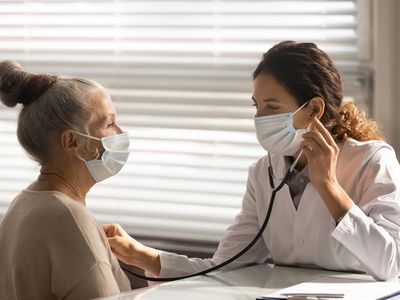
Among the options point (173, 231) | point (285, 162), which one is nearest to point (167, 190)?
point (173, 231)

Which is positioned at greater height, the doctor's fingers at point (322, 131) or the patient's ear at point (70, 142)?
the patient's ear at point (70, 142)

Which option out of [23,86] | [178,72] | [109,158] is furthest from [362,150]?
[178,72]

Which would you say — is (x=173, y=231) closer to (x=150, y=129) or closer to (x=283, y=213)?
(x=150, y=129)

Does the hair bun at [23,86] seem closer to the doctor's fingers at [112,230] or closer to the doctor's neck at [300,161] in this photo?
the doctor's fingers at [112,230]

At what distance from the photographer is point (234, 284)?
7.78ft

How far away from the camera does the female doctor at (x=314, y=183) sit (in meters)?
Answer: 2.36

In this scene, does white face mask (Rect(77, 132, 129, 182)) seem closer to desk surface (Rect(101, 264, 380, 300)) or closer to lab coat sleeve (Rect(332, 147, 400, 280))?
desk surface (Rect(101, 264, 380, 300))

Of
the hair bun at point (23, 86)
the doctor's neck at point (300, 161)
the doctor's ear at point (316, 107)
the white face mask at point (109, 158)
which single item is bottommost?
the doctor's neck at point (300, 161)

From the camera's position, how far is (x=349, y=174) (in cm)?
250

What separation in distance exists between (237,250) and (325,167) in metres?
0.48

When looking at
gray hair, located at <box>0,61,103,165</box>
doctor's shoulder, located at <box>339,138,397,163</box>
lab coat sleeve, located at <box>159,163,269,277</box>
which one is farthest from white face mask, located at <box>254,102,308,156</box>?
gray hair, located at <box>0,61,103,165</box>

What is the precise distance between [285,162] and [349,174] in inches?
8.2

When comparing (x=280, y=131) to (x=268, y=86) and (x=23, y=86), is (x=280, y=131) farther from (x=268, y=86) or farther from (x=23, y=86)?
(x=23, y=86)

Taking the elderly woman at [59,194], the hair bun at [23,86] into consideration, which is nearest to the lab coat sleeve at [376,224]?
the elderly woman at [59,194]
